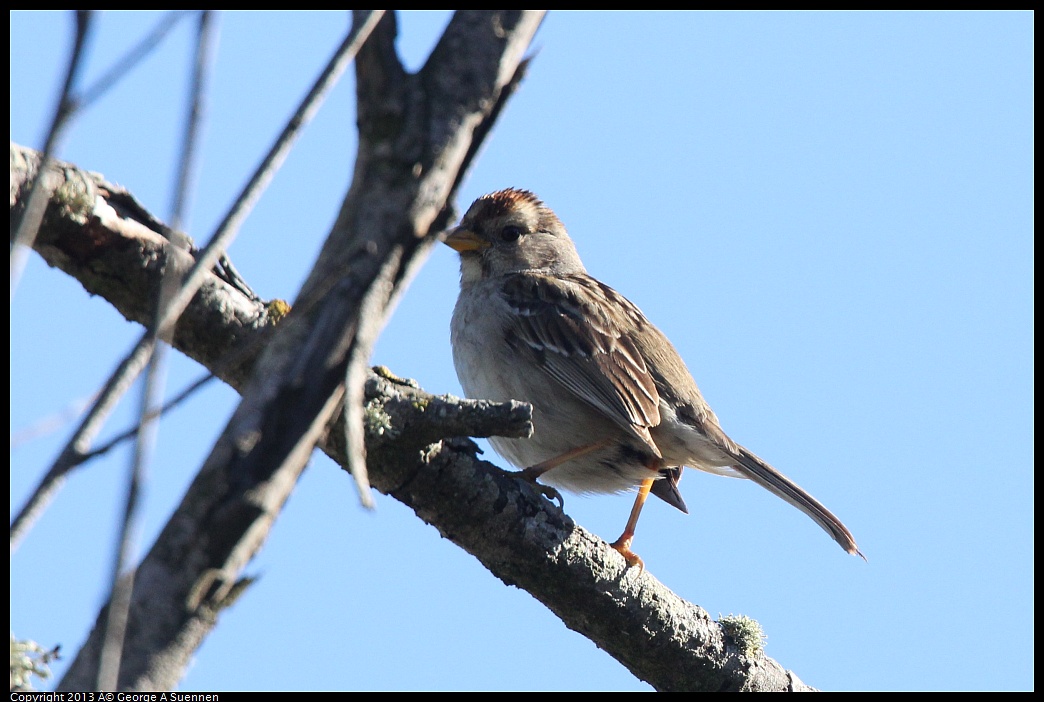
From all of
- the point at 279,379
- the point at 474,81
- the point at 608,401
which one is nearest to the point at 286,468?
the point at 279,379

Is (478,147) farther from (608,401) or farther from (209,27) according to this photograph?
(608,401)

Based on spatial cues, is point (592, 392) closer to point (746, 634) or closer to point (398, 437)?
point (746, 634)

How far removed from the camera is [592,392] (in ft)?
17.8

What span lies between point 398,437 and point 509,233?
11.1ft

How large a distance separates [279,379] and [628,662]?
2793 millimetres

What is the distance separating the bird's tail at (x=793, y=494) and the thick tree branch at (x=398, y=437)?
1.31 m

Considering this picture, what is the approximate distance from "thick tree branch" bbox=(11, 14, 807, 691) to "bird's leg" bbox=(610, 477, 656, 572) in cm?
34

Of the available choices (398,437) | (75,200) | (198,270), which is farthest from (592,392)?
(198,270)

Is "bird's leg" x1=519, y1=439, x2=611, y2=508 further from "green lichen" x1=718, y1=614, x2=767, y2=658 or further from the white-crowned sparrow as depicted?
"green lichen" x1=718, y1=614, x2=767, y2=658

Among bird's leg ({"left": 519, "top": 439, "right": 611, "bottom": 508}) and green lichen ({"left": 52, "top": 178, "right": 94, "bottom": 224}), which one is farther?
bird's leg ({"left": 519, "top": 439, "right": 611, "bottom": 508})

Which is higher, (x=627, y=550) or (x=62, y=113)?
(x=627, y=550)

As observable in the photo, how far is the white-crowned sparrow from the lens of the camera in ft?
17.8

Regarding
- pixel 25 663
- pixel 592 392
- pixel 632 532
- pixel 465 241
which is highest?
pixel 465 241

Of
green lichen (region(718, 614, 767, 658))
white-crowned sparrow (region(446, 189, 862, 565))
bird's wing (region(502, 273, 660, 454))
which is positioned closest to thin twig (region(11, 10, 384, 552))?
green lichen (region(718, 614, 767, 658))
